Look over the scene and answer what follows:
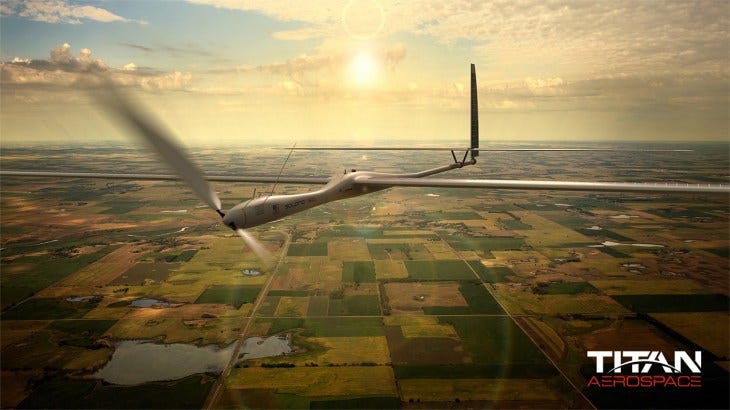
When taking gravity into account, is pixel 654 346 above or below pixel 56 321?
below

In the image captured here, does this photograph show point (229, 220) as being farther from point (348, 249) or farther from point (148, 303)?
point (348, 249)

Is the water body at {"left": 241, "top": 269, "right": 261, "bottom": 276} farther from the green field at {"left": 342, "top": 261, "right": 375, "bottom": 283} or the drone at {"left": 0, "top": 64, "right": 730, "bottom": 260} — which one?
the drone at {"left": 0, "top": 64, "right": 730, "bottom": 260}

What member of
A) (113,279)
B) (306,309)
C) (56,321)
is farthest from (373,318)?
(113,279)

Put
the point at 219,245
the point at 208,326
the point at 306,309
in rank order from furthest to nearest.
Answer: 1. the point at 219,245
2. the point at 306,309
3. the point at 208,326

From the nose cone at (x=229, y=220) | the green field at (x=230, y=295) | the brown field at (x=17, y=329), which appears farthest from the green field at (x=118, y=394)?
A: the nose cone at (x=229, y=220)

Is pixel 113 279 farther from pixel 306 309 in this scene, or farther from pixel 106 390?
pixel 306 309

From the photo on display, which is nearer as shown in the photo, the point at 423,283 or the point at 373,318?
the point at 373,318
